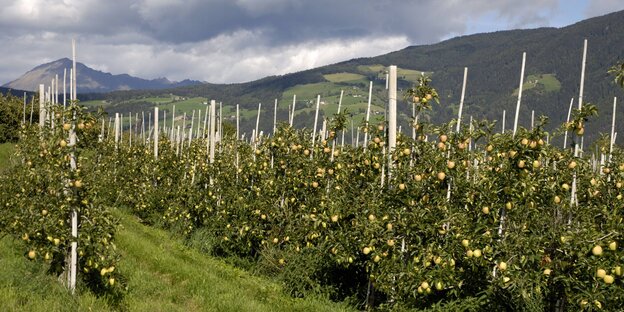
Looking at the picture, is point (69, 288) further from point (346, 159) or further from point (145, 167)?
point (145, 167)

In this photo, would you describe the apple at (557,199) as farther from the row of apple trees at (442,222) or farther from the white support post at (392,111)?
the white support post at (392,111)

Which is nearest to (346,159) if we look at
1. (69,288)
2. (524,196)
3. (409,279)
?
(409,279)

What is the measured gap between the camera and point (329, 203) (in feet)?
28.9

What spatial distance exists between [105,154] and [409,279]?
746 inches

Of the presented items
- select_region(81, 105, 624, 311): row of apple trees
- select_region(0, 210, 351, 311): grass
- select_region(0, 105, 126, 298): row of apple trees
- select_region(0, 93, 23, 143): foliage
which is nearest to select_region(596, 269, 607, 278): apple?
select_region(81, 105, 624, 311): row of apple trees

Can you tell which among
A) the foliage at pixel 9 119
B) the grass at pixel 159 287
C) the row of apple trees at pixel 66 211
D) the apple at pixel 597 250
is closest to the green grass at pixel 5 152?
the foliage at pixel 9 119

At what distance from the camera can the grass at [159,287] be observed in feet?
21.4

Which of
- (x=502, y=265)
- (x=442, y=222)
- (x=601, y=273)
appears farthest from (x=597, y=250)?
(x=442, y=222)

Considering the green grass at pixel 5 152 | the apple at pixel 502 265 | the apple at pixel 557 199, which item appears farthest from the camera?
the green grass at pixel 5 152

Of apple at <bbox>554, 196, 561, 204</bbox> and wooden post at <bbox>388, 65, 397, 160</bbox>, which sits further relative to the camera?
wooden post at <bbox>388, 65, 397, 160</bbox>

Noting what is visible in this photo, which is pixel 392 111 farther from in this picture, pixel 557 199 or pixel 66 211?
pixel 66 211

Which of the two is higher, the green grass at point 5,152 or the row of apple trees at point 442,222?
the row of apple trees at point 442,222

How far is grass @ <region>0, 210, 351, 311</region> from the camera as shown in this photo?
6508 mm

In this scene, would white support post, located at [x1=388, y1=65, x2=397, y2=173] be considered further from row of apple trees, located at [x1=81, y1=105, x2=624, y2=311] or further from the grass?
the grass
